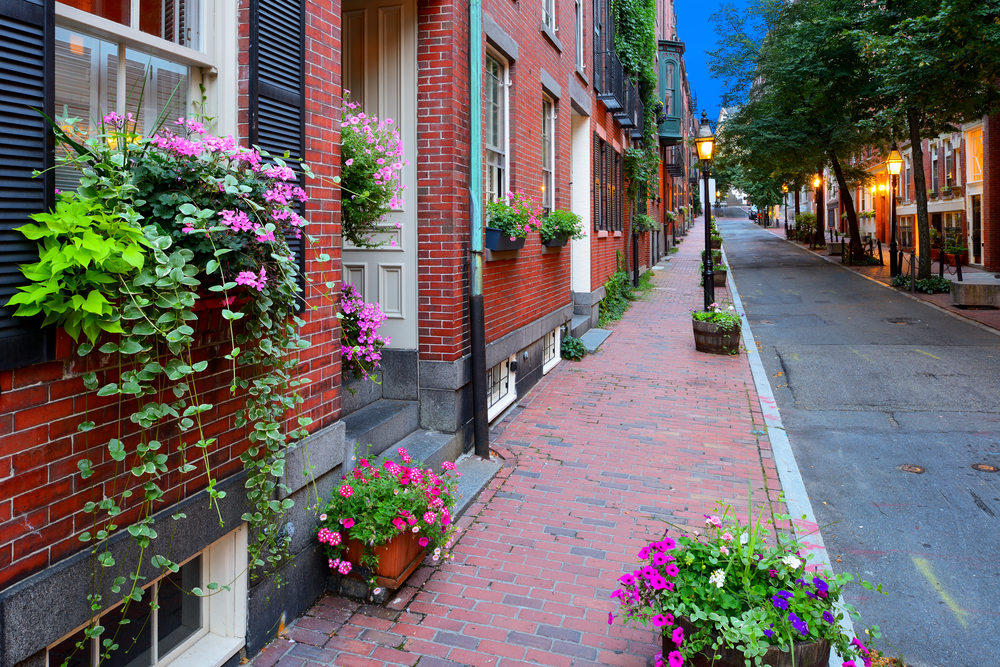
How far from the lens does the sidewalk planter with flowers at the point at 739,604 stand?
9.92 ft

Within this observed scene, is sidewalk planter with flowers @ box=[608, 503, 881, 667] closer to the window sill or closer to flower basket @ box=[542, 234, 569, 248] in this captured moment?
flower basket @ box=[542, 234, 569, 248]

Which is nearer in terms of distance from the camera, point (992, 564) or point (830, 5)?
point (992, 564)

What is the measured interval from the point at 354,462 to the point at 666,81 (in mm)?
29318

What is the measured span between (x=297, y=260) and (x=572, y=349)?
822cm

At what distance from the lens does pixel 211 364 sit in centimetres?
335

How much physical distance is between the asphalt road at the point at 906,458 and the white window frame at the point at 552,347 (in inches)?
131

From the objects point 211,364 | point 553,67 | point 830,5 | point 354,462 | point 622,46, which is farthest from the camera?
point 830,5

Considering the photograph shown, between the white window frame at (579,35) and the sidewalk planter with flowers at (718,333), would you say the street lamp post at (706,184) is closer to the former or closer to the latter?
the sidewalk planter with flowers at (718,333)

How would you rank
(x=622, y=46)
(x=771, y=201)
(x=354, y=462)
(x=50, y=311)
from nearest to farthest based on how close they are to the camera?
(x=50, y=311)
(x=354, y=462)
(x=622, y=46)
(x=771, y=201)

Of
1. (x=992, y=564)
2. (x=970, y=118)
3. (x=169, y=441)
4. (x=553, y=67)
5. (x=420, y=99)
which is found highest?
(x=970, y=118)

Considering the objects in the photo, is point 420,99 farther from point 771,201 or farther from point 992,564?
point 771,201

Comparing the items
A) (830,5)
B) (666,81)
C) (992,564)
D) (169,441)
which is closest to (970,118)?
(830,5)

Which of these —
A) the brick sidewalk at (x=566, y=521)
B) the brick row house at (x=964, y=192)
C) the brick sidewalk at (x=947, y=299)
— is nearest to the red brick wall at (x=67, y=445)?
the brick sidewalk at (x=566, y=521)

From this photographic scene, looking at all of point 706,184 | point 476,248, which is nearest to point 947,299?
point 706,184
